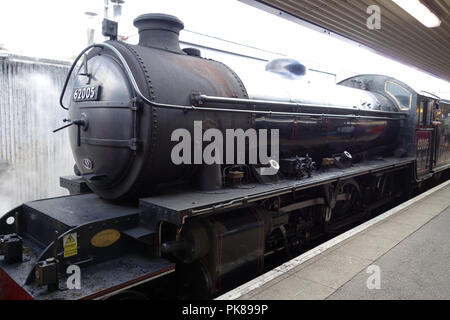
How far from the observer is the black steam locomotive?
303cm

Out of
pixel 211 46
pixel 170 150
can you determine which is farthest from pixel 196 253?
pixel 211 46

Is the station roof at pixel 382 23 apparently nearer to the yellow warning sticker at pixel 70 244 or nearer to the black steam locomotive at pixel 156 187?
the black steam locomotive at pixel 156 187

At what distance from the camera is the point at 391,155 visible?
8.76 metres

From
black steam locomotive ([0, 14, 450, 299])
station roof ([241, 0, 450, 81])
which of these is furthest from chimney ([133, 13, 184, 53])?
station roof ([241, 0, 450, 81])

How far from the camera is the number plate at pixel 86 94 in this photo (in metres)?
3.68

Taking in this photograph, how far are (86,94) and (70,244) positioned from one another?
172 centimetres

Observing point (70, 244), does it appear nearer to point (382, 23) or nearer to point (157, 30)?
point (157, 30)

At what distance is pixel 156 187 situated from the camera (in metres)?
3.66

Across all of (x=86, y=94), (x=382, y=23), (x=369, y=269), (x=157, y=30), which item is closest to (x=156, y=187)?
(x=86, y=94)

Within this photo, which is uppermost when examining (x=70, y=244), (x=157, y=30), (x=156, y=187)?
(x=157, y=30)

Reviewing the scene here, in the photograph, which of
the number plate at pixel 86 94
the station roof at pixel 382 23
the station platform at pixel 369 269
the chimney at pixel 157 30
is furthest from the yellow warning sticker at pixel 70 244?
the station roof at pixel 382 23

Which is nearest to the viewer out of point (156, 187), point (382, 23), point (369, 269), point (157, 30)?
point (156, 187)

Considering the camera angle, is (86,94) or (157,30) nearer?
(86,94)
